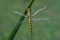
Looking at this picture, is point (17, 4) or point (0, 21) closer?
point (0, 21)

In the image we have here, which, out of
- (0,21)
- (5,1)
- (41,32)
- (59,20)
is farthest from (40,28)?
(5,1)

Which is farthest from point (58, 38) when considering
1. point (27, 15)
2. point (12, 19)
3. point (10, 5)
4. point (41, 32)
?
point (27, 15)

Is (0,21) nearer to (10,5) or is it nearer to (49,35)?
(10,5)

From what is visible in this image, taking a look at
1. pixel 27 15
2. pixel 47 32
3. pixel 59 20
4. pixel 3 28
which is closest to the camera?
pixel 27 15

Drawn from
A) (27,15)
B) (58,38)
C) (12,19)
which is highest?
(27,15)

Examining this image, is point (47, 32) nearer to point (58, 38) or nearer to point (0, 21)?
point (58, 38)

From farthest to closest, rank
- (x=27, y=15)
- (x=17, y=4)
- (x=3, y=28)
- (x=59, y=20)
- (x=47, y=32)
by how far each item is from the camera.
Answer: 1. (x=17, y=4)
2. (x=59, y=20)
3. (x=47, y=32)
4. (x=3, y=28)
5. (x=27, y=15)

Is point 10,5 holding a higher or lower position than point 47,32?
higher

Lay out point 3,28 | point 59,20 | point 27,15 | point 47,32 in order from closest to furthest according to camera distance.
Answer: point 27,15 → point 3,28 → point 47,32 → point 59,20

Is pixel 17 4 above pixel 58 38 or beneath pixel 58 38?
above
